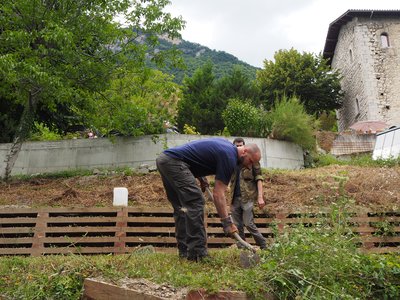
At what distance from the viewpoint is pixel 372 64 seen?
87.7ft

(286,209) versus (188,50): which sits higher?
(188,50)

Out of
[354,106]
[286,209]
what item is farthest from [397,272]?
[354,106]

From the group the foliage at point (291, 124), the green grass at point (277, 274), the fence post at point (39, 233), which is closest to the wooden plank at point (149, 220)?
the fence post at point (39, 233)

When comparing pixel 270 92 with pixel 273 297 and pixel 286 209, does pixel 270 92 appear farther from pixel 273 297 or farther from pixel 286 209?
pixel 273 297

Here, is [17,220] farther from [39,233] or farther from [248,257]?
[248,257]

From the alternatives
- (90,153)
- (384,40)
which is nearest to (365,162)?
(90,153)

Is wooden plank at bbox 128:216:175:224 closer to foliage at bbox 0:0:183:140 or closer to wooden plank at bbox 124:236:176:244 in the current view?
wooden plank at bbox 124:236:176:244

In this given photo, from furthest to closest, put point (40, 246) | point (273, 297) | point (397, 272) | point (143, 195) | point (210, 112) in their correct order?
point (210, 112) → point (143, 195) → point (40, 246) → point (397, 272) → point (273, 297)

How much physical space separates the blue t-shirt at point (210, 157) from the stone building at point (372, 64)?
22.5 metres

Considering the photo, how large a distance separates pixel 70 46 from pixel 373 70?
19771 millimetres

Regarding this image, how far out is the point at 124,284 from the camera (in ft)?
13.0

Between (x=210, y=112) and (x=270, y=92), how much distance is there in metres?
9.22

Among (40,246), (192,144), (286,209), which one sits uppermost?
(192,144)

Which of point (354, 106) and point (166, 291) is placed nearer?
point (166, 291)
